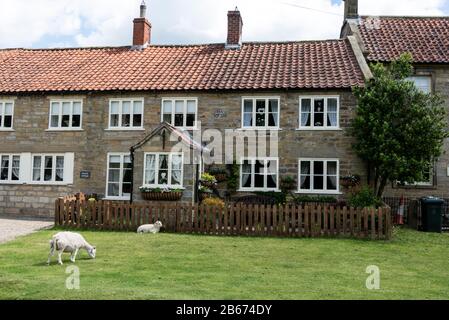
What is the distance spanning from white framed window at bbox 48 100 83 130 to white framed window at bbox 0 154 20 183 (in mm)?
2458

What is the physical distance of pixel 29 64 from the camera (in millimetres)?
26969

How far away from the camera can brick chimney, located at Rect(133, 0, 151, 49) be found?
90.4 feet

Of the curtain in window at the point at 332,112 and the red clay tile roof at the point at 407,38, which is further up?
the red clay tile roof at the point at 407,38

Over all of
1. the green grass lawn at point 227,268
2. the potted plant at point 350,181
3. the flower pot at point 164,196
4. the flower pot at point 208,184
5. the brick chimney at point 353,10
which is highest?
the brick chimney at point 353,10

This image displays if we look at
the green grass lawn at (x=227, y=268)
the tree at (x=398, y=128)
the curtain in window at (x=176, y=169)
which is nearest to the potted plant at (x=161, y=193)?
the curtain in window at (x=176, y=169)

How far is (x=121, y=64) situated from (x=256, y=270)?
1826 centimetres

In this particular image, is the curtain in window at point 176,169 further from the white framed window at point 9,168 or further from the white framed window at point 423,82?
the white framed window at point 423,82

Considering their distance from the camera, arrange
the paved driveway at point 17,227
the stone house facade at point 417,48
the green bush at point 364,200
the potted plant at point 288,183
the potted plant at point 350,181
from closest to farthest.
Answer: the paved driveway at point 17,227 → the green bush at point 364,200 → the potted plant at point 350,181 → the potted plant at point 288,183 → the stone house facade at point 417,48

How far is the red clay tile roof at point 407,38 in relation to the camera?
24359 mm

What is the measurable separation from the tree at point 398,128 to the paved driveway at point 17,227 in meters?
13.3

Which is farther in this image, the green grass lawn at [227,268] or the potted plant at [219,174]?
the potted plant at [219,174]

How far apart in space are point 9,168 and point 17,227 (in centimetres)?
674

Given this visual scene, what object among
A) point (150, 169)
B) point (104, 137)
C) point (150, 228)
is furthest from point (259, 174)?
point (104, 137)
